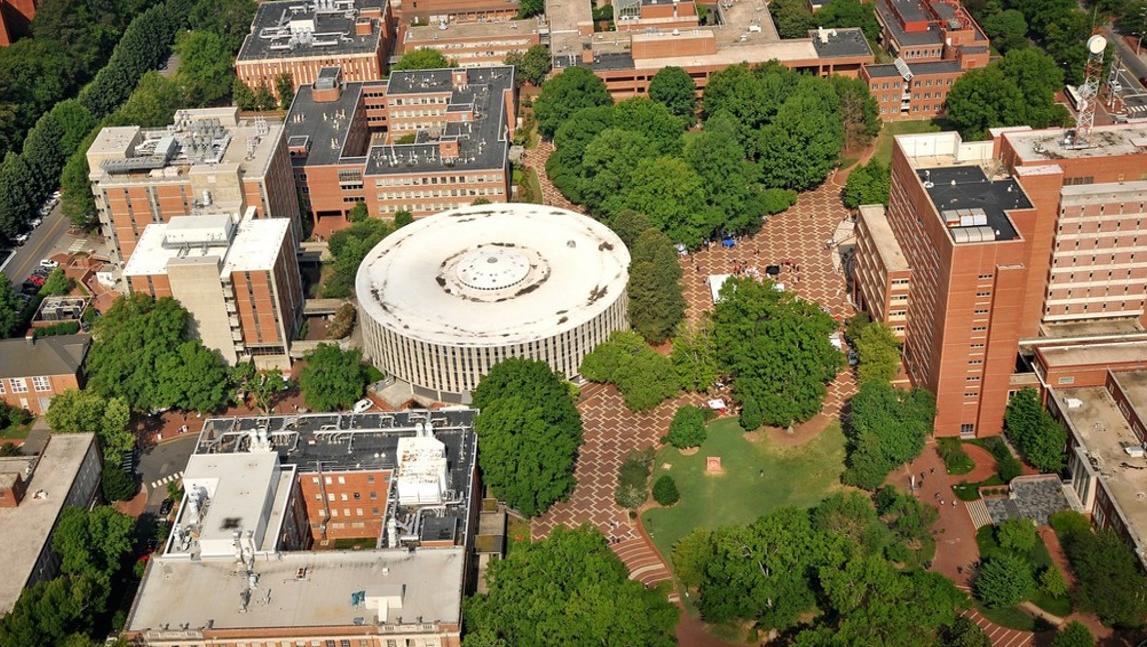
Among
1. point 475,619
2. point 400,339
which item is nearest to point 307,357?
point 400,339

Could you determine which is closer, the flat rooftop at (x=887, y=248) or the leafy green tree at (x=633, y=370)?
the leafy green tree at (x=633, y=370)

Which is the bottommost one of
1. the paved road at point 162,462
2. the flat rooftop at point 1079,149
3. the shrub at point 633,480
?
the paved road at point 162,462

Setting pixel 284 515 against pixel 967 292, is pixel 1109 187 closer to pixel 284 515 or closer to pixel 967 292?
pixel 967 292

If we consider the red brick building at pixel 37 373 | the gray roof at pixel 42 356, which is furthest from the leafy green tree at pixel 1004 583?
the gray roof at pixel 42 356

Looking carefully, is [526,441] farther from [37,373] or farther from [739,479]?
[37,373]

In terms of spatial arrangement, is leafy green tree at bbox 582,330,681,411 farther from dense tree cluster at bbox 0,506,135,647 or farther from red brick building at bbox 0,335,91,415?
red brick building at bbox 0,335,91,415

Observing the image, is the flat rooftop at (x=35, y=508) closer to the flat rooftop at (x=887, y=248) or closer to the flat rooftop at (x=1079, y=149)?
the flat rooftop at (x=887, y=248)
